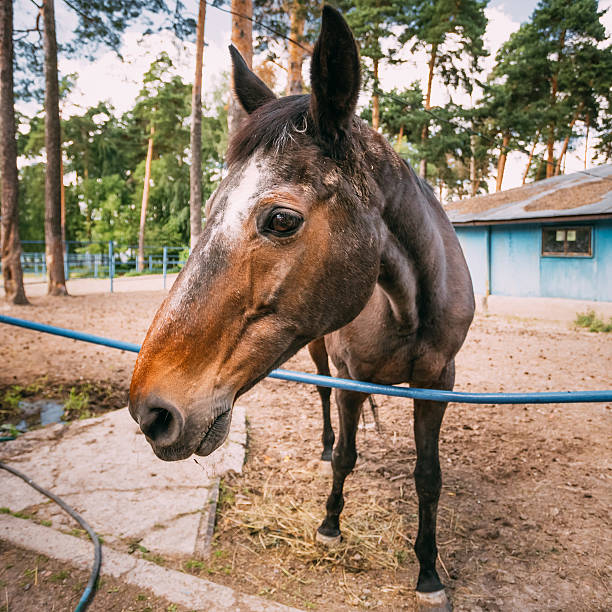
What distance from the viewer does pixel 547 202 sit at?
12711 millimetres

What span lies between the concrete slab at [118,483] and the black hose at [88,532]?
0.13 ft

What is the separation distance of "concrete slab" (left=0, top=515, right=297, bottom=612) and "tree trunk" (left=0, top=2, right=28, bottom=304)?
1030 cm

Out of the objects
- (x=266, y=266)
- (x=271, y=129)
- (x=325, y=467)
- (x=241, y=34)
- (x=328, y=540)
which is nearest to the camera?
(x=266, y=266)

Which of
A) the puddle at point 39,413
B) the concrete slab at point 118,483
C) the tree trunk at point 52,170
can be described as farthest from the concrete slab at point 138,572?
the tree trunk at point 52,170

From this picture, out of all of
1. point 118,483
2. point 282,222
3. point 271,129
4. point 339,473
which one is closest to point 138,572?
point 118,483

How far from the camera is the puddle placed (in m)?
4.18

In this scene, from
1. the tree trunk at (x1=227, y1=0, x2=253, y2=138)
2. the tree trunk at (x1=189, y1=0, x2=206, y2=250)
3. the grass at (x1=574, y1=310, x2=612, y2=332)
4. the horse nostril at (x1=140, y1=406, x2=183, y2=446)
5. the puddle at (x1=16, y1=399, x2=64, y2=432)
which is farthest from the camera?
the tree trunk at (x1=189, y1=0, x2=206, y2=250)

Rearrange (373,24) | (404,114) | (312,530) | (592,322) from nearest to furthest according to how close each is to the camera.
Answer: (312,530) < (592,322) < (373,24) < (404,114)

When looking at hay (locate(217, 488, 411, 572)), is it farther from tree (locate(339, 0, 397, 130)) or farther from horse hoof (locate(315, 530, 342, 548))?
tree (locate(339, 0, 397, 130))

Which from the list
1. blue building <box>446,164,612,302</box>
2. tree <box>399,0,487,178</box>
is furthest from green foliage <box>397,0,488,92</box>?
blue building <box>446,164,612,302</box>

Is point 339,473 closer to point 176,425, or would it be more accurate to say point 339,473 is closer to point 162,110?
point 176,425

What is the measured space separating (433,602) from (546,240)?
12.6 m

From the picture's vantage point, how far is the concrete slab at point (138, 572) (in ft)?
6.27

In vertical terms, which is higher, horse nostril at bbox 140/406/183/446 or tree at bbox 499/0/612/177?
tree at bbox 499/0/612/177
